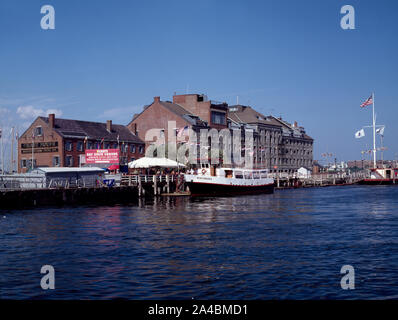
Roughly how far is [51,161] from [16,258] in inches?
2811

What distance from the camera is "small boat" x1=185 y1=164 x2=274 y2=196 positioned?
245 feet

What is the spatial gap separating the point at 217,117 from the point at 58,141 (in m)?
43.3

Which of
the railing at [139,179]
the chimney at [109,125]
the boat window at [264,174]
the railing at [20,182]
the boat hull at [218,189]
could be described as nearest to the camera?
the railing at [20,182]

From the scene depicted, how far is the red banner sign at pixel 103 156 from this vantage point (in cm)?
7638

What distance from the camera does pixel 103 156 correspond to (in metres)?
77.1

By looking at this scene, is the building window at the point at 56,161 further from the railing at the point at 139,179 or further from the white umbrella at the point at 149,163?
the white umbrella at the point at 149,163

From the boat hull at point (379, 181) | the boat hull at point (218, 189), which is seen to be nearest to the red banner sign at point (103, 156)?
the boat hull at point (218, 189)

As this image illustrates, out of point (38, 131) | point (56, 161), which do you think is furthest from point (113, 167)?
point (38, 131)

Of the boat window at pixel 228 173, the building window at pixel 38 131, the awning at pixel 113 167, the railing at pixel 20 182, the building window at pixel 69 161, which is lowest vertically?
the railing at pixel 20 182

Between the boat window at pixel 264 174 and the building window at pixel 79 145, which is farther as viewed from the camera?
the building window at pixel 79 145

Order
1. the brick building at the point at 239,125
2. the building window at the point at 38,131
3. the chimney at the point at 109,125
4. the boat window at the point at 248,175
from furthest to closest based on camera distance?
the brick building at the point at 239,125, the chimney at the point at 109,125, the building window at the point at 38,131, the boat window at the point at 248,175

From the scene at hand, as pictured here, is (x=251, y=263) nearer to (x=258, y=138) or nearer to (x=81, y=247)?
(x=81, y=247)

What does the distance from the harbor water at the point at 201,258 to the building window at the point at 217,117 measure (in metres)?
83.1
